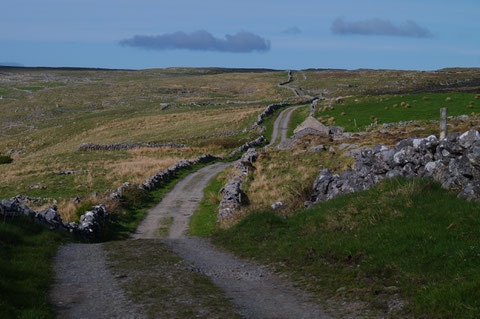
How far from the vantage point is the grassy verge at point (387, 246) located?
9.01m

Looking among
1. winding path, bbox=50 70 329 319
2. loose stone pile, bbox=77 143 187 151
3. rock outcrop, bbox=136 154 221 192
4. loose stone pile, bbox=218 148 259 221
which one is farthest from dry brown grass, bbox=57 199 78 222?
loose stone pile, bbox=77 143 187 151

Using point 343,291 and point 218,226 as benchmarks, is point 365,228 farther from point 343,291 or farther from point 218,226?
point 218,226

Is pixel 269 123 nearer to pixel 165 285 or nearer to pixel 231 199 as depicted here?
pixel 231 199

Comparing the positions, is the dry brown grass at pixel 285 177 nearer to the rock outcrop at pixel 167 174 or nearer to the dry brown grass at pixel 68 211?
the rock outcrop at pixel 167 174

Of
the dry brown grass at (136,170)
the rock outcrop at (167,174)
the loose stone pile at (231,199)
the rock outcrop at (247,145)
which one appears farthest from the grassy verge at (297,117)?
the loose stone pile at (231,199)

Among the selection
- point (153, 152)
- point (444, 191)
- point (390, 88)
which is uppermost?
point (390, 88)

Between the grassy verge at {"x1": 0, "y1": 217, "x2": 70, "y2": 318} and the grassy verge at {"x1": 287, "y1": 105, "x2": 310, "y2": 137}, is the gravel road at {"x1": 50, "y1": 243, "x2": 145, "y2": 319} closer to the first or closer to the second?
the grassy verge at {"x1": 0, "y1": 217, "x2": 70, "y2": 318}

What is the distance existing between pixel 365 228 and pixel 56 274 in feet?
28.7

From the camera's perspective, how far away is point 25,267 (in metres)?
12.4

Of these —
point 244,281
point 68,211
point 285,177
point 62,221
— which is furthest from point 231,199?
point 244,281

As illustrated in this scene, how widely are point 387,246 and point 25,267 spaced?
940 cm

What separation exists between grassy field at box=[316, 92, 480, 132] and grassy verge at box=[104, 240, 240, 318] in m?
47.3

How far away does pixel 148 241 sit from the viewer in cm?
1819

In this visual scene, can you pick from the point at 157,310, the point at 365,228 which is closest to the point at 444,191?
the point at 365,228
